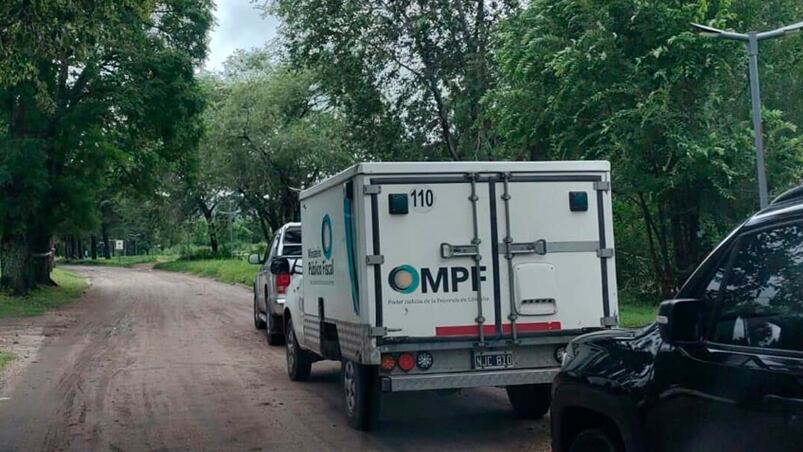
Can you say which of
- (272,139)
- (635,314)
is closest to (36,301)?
(272,139)

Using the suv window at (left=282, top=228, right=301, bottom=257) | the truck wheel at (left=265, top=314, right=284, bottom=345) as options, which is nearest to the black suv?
the truck wheel at (left=265, top=314, right=284, bottom=345)

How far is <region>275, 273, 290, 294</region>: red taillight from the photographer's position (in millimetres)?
15594

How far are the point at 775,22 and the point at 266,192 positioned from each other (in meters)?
28.4

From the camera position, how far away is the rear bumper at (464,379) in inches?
304

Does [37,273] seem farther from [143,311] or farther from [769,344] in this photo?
[769,344]

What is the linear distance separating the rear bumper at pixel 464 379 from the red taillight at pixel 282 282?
806 centimetres

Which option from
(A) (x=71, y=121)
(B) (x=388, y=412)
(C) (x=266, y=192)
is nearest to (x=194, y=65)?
(A) (x=71, y=121)

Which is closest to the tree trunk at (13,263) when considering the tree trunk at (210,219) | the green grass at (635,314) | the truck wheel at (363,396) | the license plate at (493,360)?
the green grass at (635,314)

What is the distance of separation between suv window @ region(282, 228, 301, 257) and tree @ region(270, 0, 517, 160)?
26.7 ft

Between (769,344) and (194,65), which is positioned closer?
(769,344)

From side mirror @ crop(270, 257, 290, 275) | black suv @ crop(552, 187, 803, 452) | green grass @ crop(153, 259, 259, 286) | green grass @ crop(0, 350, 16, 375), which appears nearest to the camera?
black suv @ crop(552, 187, 803, 452)

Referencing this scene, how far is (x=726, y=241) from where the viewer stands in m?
3.72

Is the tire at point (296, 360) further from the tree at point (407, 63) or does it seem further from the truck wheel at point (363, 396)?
the tree at point (407, 63)

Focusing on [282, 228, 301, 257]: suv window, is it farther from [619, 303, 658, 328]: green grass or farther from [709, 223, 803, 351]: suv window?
[709, 223, 803, 351]: suv window
